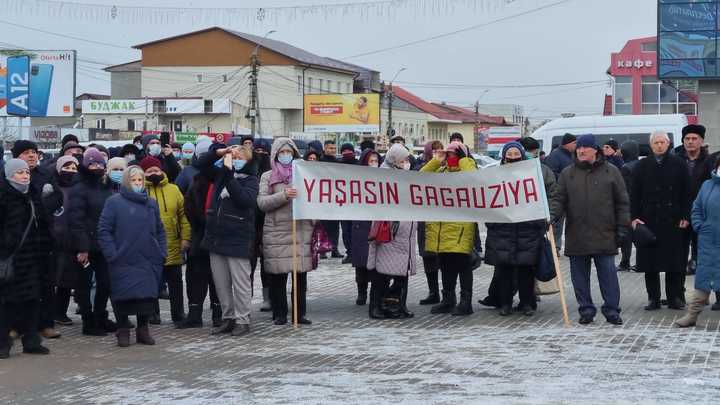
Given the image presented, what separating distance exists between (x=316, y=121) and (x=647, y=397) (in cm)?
7620

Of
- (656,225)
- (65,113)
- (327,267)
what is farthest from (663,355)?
(65,113)

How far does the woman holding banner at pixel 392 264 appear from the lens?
11.8 meters

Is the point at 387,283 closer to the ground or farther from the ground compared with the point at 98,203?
closer to the ground

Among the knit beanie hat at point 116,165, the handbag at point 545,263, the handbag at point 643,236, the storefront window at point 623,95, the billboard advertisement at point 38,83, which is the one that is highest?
the storefront window at point 623,95

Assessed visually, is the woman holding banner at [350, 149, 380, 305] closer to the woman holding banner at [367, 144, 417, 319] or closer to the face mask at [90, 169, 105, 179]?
the woman holding banner at [367, 144, 417, 319]

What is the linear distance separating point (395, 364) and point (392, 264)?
2766 mm

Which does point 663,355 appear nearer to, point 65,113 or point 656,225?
point 656,225

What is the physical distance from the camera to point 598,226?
11227mm

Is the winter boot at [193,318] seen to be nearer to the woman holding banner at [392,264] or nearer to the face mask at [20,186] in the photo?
the woman holding banner at [392,264]

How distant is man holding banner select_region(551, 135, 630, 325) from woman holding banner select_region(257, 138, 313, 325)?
2567 mm

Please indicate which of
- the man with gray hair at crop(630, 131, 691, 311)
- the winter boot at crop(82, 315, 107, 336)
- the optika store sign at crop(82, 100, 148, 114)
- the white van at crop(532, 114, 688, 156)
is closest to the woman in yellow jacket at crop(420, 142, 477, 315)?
the man with gray hair at crop(630, 131, 691, 311)

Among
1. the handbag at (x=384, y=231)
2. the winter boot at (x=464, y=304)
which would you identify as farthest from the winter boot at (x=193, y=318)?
the winter boot at (x=464, y=304)

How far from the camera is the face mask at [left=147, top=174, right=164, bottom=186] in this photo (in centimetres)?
1128

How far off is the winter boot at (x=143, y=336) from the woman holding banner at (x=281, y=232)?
148 centimetres
